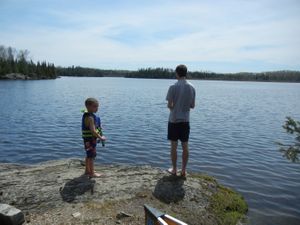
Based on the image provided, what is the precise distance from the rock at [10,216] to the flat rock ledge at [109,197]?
0.62 ft

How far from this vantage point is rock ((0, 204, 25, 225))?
17.9 feet

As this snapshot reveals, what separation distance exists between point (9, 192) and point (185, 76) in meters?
4.64

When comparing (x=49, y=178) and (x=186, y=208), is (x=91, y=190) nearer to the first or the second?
(x=49, y=178)

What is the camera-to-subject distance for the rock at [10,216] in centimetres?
544

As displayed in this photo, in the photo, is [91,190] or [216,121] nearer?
[91,190]

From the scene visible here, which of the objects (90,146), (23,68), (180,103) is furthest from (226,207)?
(23,68)

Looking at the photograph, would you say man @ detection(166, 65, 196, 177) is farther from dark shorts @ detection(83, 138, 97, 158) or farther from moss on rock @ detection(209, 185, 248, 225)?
dark shorts @ detection(83, 138, 97, 158)

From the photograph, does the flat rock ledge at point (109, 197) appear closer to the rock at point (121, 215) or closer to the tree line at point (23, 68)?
the rock at point (121, 215)

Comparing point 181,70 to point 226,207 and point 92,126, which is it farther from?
point 226,207

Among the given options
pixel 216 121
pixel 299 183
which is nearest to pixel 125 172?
pixel 299 183

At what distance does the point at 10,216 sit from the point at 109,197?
1970 mm

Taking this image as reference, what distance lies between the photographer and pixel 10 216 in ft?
17.8

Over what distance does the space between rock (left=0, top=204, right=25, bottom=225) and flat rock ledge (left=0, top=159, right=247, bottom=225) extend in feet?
0.62

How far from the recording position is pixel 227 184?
429 inches
